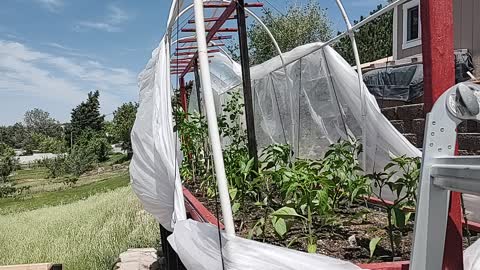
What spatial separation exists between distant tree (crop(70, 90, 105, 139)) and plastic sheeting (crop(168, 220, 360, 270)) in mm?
39421

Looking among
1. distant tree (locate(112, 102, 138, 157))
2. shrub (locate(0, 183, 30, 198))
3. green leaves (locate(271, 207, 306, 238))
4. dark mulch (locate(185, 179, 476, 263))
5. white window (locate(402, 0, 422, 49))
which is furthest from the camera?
distant tree (locate(112, 102, 138, 157))

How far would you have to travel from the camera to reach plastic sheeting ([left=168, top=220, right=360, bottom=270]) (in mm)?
1047

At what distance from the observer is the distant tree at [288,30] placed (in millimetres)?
3986

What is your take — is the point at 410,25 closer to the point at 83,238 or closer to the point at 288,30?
the point at 288,30

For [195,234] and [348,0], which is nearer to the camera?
[195,234]

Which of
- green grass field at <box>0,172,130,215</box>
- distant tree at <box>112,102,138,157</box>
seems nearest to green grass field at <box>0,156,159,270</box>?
green grass field at <box>0,172,130,215</box>

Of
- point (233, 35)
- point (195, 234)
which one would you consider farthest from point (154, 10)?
point (195, 234)

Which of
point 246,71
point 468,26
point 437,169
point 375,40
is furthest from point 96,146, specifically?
point 437,169

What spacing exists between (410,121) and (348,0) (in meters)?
1.29

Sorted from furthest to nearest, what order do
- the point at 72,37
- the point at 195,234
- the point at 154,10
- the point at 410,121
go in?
1. the point at 72,37
2. the point at 410,121
3. the point at 154,10
4. the point at 195,234

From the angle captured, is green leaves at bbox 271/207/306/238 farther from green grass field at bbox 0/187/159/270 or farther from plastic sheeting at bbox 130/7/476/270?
green grass field at bbox 0/187/159/270

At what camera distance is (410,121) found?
13.4ft

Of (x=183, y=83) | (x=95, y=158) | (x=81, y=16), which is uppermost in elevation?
(x=81, y=16)

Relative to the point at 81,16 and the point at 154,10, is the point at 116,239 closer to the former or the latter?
the point at 154,10
